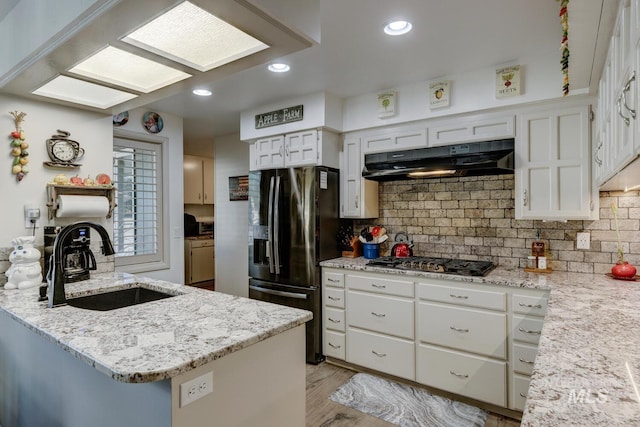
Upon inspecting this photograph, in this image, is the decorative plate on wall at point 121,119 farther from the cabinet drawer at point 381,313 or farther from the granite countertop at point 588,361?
the granite countertop at point 588,361

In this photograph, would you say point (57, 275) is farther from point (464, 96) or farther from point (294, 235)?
point (464, 96)

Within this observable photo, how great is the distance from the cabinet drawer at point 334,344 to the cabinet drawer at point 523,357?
4.53 ft

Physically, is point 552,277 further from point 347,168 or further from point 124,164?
point 124,164

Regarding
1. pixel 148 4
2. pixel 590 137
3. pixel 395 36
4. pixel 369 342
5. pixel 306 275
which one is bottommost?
pixel 369 342

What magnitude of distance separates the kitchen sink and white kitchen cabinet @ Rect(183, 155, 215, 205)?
4.62 meters

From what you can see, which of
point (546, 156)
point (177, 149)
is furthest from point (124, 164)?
point (546, 156)

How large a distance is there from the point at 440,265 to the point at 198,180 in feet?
17.2

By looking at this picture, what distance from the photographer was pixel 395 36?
2.34 metres

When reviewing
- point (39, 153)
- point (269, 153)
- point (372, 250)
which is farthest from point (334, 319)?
point (39, 153)

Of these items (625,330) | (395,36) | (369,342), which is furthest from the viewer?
(369,342)

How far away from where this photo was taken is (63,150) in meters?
2.49

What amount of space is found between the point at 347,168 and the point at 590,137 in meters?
1.95

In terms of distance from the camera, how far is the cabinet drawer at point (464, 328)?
2.53 meters

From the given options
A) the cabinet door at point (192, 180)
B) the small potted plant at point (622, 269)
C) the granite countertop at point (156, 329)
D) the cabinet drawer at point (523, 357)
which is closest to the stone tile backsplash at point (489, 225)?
the small potted plant at point (622, 269)
